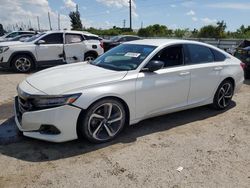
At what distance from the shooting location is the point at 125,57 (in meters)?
4.99

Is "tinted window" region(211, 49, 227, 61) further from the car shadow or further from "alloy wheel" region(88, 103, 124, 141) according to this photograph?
"alloy wheel" region(88, 103, 124, 141)

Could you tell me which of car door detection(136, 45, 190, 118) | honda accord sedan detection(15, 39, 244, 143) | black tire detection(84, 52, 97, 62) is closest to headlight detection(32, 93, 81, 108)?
honda accord sedan detection(15, 39, 244, 143)

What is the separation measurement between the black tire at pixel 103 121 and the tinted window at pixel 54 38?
7.57 metres

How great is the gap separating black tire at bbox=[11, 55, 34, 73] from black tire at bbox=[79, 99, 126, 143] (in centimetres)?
743

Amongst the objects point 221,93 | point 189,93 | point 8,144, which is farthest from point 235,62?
point 8,144

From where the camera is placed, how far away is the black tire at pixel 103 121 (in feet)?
13.3

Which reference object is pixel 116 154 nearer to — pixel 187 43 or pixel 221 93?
pixel 187 43

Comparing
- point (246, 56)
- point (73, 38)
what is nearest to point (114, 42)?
point (73, 38)

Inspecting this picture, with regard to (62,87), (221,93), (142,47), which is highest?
(142,47)

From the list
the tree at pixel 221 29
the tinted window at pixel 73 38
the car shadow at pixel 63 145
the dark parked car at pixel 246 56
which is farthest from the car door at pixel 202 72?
the tree at pixel 221 29

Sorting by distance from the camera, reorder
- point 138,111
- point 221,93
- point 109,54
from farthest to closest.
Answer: point 221,93
point 109,54
point 138,111

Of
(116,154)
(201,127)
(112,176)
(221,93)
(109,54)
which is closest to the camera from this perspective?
(112,176)

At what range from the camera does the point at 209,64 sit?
5.56 metres

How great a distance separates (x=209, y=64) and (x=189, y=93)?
0.79m
